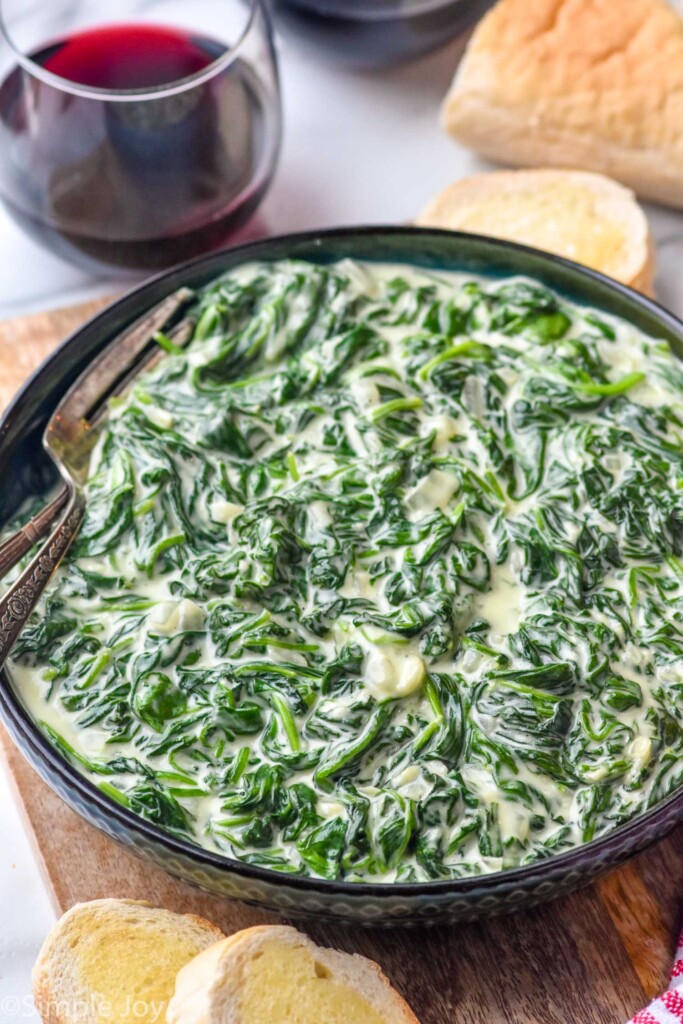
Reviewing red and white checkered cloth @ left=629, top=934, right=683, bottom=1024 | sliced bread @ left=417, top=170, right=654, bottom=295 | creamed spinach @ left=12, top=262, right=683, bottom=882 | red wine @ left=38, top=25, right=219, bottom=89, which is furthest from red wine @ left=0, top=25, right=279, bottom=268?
red and white checkered cloth @ left=629, top=934, right=683, bottom=1024

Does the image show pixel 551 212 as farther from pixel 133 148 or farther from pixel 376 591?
pixel 376 591

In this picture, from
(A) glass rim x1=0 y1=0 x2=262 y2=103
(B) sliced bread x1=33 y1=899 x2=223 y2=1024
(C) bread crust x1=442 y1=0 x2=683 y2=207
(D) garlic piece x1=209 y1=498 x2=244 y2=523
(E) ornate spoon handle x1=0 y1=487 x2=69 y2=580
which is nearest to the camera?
(B) sliced bread x1=33 y1=899 x2=223 y2=1024

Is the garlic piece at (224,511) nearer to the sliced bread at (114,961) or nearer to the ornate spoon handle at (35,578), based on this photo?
the ornate spoon handle at (35,578)

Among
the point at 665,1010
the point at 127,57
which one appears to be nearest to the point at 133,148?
the point at 127,57

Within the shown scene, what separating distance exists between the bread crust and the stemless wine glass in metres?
1.26

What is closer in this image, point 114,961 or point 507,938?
point 114,961

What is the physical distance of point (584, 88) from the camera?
6844 millimetres

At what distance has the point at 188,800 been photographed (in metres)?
4.34

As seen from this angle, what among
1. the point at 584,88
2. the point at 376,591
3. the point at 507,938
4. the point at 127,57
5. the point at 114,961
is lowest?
the point at 507,938

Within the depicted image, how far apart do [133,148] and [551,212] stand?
7.22 feet

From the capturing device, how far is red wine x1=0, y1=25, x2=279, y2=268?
594 cm

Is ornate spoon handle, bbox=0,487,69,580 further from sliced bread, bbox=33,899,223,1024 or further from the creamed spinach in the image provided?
sliced bread, bbox=33,899,223,1024

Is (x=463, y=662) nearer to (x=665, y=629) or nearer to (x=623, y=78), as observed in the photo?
(x=665, y=629)

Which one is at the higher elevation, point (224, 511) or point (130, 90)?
point (130, 90)
